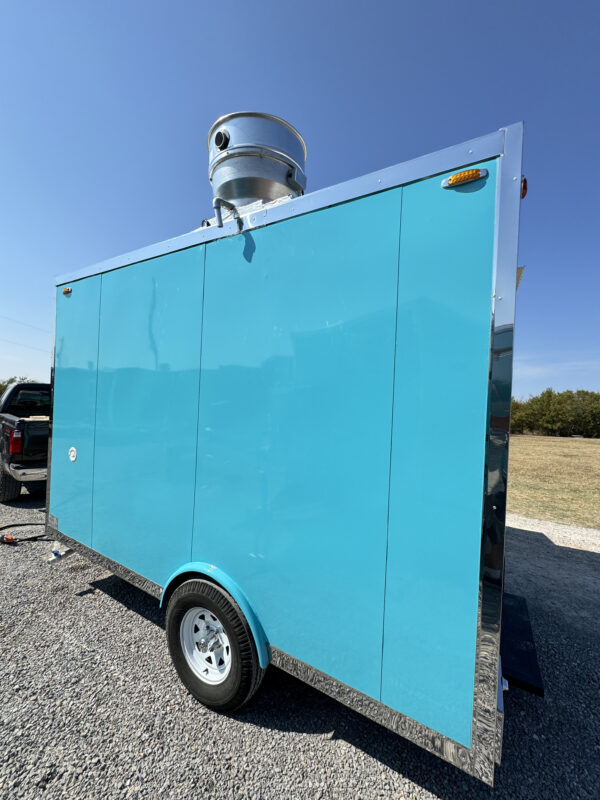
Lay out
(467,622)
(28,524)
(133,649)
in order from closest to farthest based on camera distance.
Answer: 1. (467,622)
2. (133,649)
3. (28,524)

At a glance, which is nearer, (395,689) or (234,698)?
(395,689)

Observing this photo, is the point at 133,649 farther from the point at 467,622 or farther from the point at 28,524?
the point at 28,524

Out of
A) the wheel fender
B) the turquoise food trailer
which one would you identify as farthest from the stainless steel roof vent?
the wheel fender

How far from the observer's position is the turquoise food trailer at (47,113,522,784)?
1504mm

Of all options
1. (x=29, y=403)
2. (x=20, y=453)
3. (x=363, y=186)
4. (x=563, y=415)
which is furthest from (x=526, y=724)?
(x=563, y=415)

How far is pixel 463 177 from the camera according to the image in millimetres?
1550

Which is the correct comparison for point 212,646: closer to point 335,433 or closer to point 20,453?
point 335,433

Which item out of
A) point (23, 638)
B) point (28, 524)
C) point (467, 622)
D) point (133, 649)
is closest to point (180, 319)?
point (467, 622)

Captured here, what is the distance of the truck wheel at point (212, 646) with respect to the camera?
2.16 m

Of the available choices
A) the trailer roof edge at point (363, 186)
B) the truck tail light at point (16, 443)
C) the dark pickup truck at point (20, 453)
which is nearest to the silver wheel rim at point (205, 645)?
the trailer roof edge at point (363, 186)

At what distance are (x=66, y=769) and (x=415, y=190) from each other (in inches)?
137

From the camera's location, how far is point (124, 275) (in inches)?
120

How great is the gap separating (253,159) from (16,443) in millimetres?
6343

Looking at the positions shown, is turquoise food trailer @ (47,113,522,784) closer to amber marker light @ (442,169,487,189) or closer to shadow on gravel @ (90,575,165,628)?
amber marker light @ (442,169,487,189)
